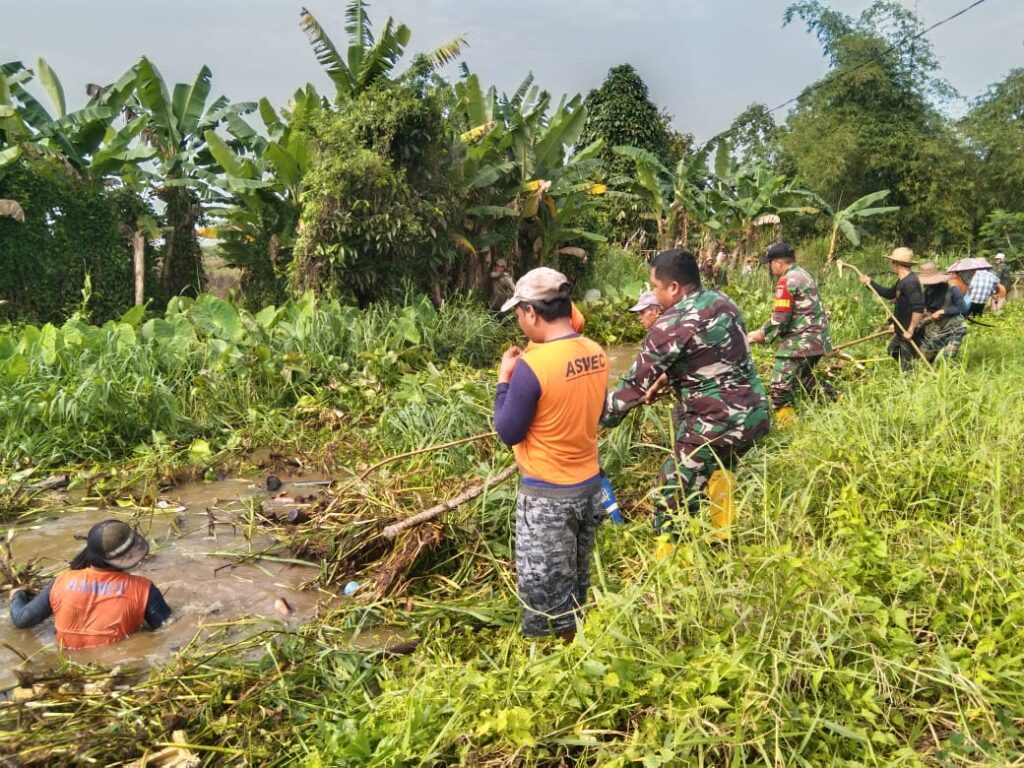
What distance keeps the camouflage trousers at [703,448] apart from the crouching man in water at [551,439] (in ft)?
2.51

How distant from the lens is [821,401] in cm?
638

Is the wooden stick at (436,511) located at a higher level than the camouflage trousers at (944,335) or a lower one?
lower

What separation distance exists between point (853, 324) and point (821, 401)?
5.18 meters

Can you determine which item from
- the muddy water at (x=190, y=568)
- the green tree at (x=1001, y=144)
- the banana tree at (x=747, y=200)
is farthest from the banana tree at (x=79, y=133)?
the green tree at (x=1001, y=144)

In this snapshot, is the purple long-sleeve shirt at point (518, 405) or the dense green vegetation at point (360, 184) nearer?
the purple long-sleeve shirt at point (518, 405)

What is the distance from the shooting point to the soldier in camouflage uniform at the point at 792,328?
5941 millimetres

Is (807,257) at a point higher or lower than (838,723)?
higher

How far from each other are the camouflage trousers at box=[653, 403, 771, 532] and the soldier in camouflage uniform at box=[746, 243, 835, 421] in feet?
7.82

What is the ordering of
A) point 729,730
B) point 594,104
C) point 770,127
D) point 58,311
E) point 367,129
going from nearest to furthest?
point 729,730
point 367,129
point 58,311
point 594,104
point 770,127

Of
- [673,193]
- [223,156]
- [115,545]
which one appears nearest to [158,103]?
[223,156]

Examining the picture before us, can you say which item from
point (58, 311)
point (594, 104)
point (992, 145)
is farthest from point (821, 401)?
point (992, 145)

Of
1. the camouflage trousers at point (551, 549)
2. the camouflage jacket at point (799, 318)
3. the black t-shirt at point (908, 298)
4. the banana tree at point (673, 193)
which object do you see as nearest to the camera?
the camouflage trousers at point (551, 549)

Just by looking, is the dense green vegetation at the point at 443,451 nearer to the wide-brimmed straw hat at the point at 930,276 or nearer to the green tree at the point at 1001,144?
the wide-brimmed straw hat at the point at 930,276

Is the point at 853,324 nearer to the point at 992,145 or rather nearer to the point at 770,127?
the point at 992,145
